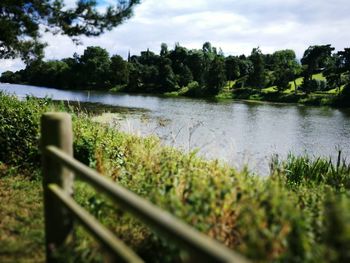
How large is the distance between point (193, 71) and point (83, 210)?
11707cm

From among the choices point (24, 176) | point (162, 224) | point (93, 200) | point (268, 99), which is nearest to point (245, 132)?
point (24, 176)

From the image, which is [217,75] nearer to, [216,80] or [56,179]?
[216,80]

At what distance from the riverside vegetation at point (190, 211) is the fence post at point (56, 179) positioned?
0.15 m

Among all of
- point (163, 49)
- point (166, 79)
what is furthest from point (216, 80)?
point (163, 49)

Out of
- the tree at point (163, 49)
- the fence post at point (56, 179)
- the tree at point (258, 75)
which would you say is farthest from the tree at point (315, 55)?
the fence post at point (56, 179)

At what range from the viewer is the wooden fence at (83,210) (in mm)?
1917

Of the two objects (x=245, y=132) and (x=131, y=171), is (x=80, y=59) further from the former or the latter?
(x=131, y=171)

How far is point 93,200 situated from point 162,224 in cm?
285

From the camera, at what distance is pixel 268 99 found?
266 ft

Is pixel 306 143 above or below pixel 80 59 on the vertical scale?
below

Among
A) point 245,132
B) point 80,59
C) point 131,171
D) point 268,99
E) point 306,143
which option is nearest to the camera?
point 131,171

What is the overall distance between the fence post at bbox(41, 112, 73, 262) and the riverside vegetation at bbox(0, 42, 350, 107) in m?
71.2

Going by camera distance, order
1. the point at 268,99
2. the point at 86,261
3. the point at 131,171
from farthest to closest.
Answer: the point at 268,99, the point at 131,171, the point at 86,261

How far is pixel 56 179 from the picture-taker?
370cm
